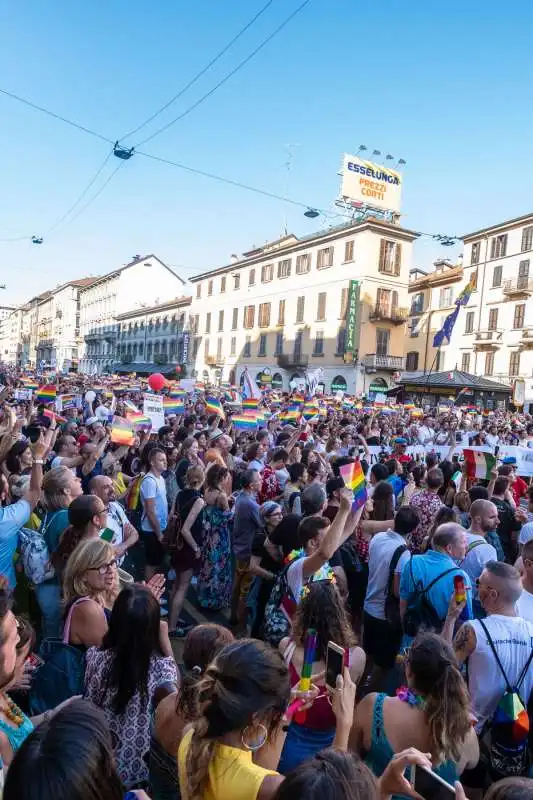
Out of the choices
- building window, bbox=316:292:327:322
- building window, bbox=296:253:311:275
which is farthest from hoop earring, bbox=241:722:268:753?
building window, bbox=296:253:311:275

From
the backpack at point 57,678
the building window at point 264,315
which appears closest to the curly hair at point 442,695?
the backpack at point 57,678

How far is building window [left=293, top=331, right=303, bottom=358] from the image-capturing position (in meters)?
39.4

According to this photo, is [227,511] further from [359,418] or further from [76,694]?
[359,418]

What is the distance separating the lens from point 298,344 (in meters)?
39.7

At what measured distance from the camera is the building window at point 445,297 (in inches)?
1570

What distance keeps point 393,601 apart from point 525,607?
0.98 metres

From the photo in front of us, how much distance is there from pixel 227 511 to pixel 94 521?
7.22 feet

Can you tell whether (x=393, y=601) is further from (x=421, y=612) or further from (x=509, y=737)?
(x=509, y=737)

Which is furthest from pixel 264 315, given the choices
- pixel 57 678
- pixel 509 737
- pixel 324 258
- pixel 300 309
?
pixel 57 678

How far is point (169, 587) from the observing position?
6.23 meters

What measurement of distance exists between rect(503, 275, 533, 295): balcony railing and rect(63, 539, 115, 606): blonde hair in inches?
1446

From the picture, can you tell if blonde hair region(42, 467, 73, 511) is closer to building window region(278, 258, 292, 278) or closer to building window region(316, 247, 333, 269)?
building window region(316, 247, 333, 269)

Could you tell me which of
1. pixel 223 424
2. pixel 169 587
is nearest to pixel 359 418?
pixel 223 424

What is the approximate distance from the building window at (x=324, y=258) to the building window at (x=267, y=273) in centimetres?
513
